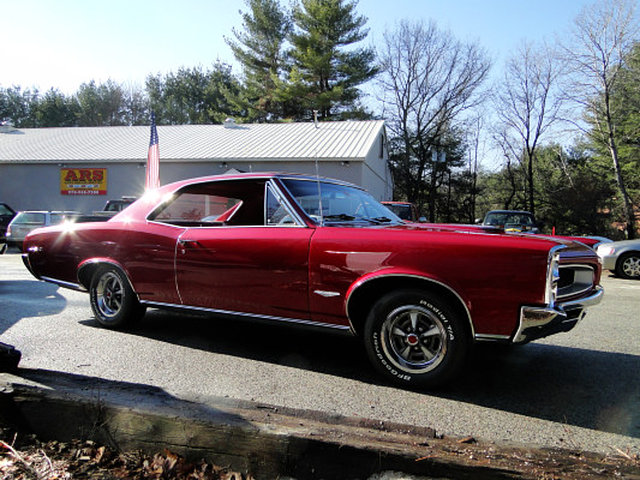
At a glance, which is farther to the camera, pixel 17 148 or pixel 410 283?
pixel 17 148

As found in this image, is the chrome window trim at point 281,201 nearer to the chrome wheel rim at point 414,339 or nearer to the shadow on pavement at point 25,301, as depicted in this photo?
the chrome wheel rim at point 414,339

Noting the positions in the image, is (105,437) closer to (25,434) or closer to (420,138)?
(25,434)

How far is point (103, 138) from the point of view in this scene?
84.1 feet

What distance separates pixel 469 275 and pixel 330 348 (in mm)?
1715

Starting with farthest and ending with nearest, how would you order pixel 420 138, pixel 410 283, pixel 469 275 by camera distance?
pixel 420 138 < pixel 410 283 < pixel 469 275

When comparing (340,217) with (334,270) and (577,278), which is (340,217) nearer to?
(334,270)

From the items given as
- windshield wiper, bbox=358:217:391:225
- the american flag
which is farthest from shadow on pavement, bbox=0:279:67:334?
the american flag

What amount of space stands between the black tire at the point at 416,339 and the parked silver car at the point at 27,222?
14091mm

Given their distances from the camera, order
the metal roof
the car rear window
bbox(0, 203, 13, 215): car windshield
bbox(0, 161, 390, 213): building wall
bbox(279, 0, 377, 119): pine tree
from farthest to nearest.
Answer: bbox(279, 0, 377, 119): pine tree < the metal roof < bbox(0, 161, 390, 213): building wall < bbox(0, 203, 13, 215): car windshield < the car rear window

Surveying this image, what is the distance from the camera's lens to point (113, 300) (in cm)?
461

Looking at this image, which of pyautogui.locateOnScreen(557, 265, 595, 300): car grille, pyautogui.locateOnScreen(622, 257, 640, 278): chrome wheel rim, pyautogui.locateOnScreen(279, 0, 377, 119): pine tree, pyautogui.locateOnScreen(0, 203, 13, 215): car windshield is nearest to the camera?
pyautogui.locateOnScreen(557, 265, 595, 300): car grille

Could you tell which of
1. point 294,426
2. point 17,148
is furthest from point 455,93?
point 294,426

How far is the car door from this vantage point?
11.2 ft

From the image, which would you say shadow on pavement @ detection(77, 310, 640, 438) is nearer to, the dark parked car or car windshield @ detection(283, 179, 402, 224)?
car windshield @ detection(283, 179, 402, 224)
